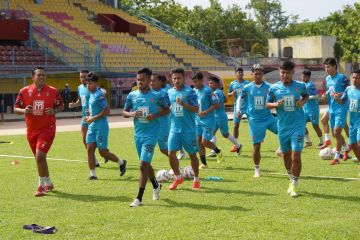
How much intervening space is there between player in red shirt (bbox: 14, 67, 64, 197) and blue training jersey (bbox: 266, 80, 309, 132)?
3.82 m

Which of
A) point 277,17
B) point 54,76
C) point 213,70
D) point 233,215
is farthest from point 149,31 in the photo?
point 277,17

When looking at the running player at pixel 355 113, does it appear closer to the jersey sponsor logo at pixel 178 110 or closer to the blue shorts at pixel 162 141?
the jersey sponsor logo at pixel 178 110

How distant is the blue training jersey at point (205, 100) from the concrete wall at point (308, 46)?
6124 cm

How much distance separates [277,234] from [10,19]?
3308 cm

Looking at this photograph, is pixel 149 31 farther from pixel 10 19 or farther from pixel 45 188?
pixel 45 188

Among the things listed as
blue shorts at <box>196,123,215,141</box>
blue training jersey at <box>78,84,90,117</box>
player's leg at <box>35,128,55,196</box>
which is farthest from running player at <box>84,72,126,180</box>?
blue shorts at <box>196,123,215,141</box>

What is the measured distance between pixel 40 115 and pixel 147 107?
2.14m

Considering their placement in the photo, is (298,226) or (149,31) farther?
(149,31)

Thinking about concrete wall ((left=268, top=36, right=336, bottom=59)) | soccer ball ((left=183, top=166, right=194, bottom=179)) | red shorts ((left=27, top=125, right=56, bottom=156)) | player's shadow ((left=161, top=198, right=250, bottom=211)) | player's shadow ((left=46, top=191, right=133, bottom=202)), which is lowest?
player's shadow ((left=161, top=198, right=250, bottom=211))

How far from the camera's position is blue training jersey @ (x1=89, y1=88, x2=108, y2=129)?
13.0 meters

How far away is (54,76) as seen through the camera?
39594mm

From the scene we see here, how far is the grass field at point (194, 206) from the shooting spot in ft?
26.1

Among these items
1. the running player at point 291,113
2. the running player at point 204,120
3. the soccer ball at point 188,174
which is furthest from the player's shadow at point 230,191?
the running player at point 204,120

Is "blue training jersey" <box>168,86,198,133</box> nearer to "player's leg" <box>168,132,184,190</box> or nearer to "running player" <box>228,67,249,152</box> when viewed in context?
"player's leg" <box>168,132,184,190</box>
